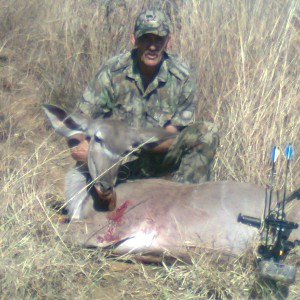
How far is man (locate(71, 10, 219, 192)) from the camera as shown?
18.8ft

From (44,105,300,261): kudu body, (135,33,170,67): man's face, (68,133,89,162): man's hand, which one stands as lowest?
(44,105,300,261): kudu body

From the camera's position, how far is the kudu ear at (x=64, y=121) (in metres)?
5.05

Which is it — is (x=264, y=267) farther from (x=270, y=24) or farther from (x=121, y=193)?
(x=270, y=24)

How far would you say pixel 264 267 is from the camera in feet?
14.2

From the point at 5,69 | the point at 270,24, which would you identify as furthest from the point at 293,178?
the point at 5,69

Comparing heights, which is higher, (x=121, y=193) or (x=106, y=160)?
(x=106, y=160)

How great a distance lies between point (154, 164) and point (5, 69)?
2611mm

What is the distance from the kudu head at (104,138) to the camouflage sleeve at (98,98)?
74cm

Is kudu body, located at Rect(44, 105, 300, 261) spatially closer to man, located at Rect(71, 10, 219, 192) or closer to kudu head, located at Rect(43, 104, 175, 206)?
kudu head, located at Rect(43, 104, 175, 206)

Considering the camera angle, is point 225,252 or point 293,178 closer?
point 225,252

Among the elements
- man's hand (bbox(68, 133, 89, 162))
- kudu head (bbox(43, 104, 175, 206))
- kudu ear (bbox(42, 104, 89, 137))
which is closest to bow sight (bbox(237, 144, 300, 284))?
kudu head (bbox(43, 104, 175, 206))

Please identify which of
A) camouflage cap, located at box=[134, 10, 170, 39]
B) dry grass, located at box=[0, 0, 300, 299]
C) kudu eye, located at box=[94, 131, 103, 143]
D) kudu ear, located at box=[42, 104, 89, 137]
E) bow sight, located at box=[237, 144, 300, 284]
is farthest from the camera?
camouflage cap, located at box=[134, 10, 170, 39]

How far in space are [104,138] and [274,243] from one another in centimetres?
128

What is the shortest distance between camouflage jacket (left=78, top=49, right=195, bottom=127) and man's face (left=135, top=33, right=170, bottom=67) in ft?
0.57
